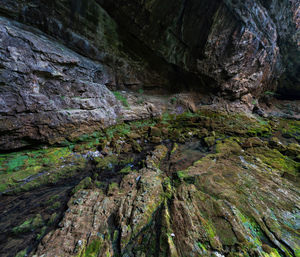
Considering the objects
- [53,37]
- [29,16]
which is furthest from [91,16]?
[29,16]

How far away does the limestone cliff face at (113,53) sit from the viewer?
398 cm

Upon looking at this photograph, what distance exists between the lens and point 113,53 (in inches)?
289

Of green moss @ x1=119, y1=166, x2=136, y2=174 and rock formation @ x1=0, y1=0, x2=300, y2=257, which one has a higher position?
rock formation @ x1=0, y1=0, x2=300, y2=257

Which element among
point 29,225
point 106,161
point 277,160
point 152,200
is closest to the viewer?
point 29,225

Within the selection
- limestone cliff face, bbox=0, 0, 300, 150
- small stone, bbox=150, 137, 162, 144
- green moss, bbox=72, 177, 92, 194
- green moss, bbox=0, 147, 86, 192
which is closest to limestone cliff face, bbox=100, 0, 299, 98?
limestone cliff face, bbox=0, 0, 300, 150

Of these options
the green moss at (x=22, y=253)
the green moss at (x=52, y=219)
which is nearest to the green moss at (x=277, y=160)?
the green moss at (x=52, y=219)

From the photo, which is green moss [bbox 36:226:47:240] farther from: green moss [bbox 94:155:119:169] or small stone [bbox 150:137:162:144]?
small stone [bbox 150:137:162:144]

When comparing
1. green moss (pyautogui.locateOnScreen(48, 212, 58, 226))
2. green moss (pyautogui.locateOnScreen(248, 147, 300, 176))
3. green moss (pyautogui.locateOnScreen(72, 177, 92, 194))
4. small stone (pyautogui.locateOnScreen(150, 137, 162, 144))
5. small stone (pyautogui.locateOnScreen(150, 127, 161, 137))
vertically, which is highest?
green moss (pyautogui.locateOnScreen(248, 147, 300, 176))

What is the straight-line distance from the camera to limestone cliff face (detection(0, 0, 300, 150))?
13.1ft

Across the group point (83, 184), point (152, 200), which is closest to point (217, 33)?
point (152, 200)

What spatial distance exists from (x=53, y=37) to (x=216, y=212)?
8802 mm

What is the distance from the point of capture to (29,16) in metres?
4.81

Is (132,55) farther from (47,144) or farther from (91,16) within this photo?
(47,144)

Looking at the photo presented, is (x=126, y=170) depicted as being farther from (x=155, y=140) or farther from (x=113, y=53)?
(x=113, y=53)
